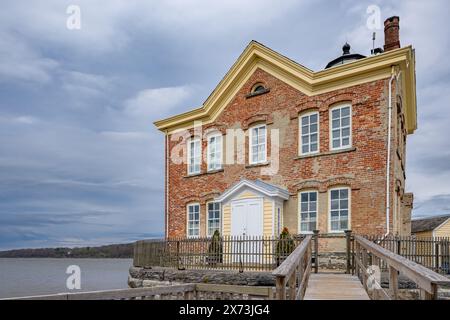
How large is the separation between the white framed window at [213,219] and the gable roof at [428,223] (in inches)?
878

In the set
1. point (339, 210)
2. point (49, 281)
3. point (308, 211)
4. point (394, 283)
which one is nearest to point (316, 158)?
point (308, 211)

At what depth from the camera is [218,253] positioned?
52.7 feet

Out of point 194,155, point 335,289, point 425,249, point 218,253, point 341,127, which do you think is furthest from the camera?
point 194,155

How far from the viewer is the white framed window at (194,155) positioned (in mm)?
22453

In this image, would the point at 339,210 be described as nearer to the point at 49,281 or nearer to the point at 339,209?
the point at 339,209

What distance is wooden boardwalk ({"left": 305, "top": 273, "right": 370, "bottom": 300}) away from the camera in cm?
843

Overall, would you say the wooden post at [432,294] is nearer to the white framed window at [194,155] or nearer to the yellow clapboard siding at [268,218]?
the yellow clapboard siding at [268,218]

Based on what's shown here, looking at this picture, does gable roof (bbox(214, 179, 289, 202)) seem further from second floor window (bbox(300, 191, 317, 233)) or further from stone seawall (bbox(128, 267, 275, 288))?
stone seawall (bbox(128, 267, 275, 288))

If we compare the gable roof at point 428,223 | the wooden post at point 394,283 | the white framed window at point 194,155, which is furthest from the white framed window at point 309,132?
the gable roof at point 428,223

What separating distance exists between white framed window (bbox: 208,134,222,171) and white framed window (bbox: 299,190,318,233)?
4.91 metres

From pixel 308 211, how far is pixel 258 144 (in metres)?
3.94

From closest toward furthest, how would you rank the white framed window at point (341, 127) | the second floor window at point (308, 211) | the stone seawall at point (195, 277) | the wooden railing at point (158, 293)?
the wooden railing at point (158, 293) < the stone seawall at point (195, 277) < the white framed window at point (341, 127) < the second floor window at point (308, 211)

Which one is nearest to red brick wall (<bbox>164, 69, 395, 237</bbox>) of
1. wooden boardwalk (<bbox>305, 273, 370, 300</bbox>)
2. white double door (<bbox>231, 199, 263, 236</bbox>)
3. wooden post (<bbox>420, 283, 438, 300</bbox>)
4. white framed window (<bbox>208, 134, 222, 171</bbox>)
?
white framed window (<bbox>208, 134, 222, 171</bbox>)
